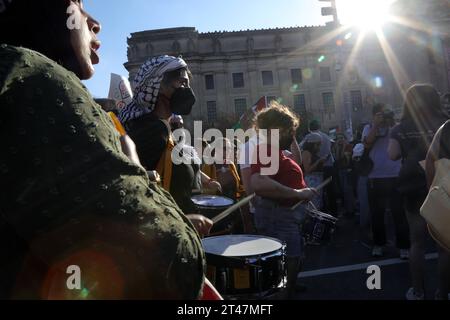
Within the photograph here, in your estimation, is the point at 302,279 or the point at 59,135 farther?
the point at 302,279

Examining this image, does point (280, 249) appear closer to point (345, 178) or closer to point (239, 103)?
point (345, 178)

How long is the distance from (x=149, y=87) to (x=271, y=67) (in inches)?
2298

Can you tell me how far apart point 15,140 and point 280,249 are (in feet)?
6.99

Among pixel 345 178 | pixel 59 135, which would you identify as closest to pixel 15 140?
pixel 59 135

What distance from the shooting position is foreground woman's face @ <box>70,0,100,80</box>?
103 cm

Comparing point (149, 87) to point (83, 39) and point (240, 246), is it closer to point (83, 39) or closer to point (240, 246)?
point (240, 246)

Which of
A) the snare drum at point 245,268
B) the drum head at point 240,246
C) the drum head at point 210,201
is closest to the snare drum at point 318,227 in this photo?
the drum head at point 210,201

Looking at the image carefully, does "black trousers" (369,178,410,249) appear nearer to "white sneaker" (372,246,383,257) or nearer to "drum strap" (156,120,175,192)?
"white sneaker" (372,246,383,257)

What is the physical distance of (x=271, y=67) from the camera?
5891cm

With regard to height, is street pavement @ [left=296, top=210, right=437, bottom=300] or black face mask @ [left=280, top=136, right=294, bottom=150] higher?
black face mask @ [left=280, top=136, right=294, bottom=150]

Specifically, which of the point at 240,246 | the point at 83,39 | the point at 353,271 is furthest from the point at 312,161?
the point at 83,39

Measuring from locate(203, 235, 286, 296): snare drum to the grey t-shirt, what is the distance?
3478mm

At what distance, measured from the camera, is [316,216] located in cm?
404

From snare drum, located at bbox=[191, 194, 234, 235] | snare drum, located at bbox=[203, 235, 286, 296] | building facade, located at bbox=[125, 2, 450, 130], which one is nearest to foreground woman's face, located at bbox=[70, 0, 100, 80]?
snare drum, located at bbox=[203, 235, 286, 296]
